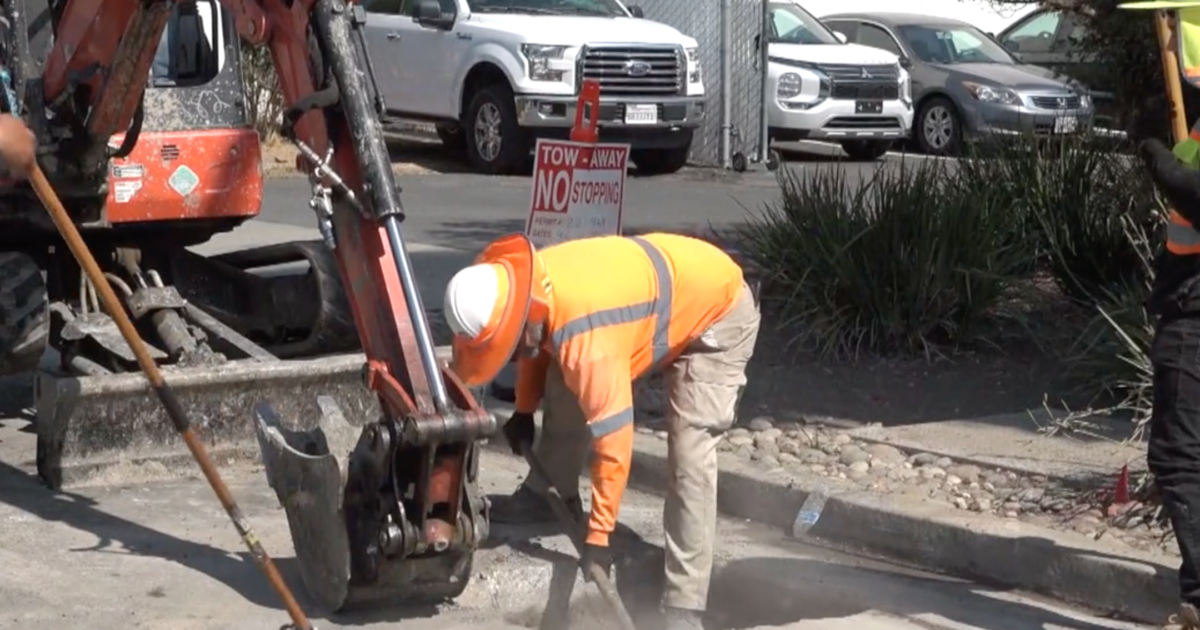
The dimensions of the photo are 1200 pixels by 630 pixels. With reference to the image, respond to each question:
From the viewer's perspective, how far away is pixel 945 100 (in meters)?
Result: 20.4

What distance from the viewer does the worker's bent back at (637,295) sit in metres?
5.36

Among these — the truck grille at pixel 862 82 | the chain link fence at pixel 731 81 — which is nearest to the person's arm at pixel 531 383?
the chain link fence at pixel 731 81

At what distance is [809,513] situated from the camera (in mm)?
7027

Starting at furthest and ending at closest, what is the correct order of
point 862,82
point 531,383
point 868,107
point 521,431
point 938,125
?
point 938,125 < point 868,107 < point 862,82 < point 521,431 < point 531,383

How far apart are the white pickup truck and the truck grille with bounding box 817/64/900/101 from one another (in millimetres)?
1817

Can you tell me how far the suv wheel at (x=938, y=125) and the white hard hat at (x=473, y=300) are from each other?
15.3 m

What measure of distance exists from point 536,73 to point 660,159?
5.86ft

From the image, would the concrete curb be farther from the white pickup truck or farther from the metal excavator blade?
the white pickup truck

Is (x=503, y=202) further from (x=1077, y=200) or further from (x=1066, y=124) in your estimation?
(x=1077, y=200)

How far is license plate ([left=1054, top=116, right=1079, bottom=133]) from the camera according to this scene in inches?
421

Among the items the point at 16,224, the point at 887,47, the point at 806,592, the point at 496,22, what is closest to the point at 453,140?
the point at 496,22

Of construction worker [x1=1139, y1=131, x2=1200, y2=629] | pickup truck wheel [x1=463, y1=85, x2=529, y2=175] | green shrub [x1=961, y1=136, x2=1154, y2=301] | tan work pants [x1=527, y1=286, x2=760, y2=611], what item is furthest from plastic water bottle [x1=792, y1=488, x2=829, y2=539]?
pickup truck wheel [x1=463, y1=85, x2=529, y2=175]

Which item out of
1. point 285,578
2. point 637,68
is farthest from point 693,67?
point 285,578

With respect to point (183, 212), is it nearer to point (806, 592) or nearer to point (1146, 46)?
point (806, 592)
